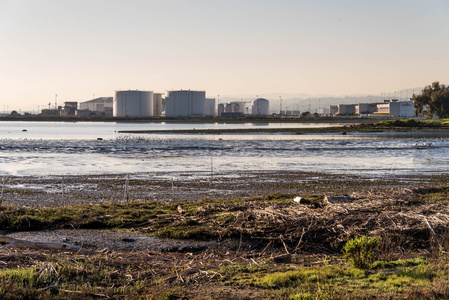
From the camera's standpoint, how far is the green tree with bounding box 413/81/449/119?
498 ft

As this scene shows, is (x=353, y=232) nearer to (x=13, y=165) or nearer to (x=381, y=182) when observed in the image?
(x=381, y=182)

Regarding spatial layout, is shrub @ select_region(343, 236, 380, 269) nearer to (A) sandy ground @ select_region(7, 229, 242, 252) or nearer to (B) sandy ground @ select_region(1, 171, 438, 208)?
(A) sandy ground @ select_region(7, 229, 242, 252)

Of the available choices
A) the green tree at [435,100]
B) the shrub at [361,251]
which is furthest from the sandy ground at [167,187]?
the green tree at [435,100]

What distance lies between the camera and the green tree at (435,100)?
498 feet

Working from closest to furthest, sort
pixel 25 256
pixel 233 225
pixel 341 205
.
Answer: pixel 25 256
pixel 233 225
pixel 341 205

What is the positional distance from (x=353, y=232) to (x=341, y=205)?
86.9 inches

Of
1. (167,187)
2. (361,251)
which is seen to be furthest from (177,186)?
(361,251)

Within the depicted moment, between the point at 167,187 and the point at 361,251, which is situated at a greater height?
the point at 361,251

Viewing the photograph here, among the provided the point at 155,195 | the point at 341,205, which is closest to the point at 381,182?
the point at 155,195

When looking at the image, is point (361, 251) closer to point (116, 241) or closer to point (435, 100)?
point (116, 241)

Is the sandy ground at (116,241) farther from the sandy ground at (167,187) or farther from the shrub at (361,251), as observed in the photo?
the shrub at (361,251)

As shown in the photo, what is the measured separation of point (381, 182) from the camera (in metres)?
30.4

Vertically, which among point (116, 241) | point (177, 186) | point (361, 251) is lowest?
point (177, 186)

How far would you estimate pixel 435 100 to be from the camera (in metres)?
153
